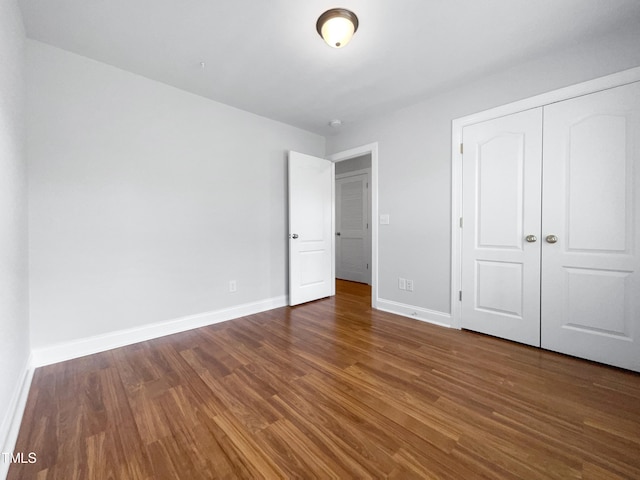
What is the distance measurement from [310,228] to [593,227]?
2801 millimetres

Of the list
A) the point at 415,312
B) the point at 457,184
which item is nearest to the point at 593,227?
the point at 457,184

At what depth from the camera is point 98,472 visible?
3.66ft

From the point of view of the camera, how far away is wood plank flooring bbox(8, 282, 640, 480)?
114 centimetres

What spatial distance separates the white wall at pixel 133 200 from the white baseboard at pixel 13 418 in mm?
451

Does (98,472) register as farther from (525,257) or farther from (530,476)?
(525,257)

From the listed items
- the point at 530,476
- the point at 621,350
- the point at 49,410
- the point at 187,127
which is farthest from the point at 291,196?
the point at 621,350

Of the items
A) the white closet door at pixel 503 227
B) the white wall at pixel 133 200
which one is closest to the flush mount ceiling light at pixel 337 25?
the white closet door at pixel 503 227

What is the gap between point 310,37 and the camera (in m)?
1.93

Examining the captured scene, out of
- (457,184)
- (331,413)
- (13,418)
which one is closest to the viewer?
(13,418)

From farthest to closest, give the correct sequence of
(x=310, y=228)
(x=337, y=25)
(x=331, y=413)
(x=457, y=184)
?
(x=310, y=228)
(x=457, y=184)
(x=337, y=25)
(x=331, y=413)

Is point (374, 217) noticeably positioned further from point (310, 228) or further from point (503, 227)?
point (503, 227)

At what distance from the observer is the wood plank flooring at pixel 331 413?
1.14 meters

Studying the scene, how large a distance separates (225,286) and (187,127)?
1.75 m

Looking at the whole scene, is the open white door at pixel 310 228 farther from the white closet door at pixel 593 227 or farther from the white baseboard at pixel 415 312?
the white closet door at pixel 593 227
